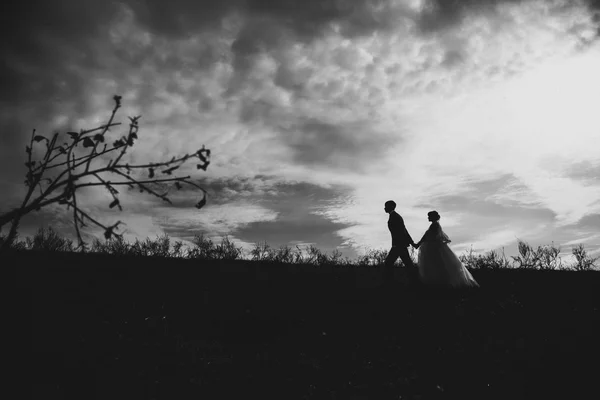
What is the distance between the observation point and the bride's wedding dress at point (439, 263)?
9094mm

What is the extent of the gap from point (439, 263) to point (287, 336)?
4.79m

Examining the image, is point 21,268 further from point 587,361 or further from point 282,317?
point 587,361

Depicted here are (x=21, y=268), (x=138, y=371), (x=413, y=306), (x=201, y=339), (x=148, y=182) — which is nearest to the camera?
(x=148, y=182)

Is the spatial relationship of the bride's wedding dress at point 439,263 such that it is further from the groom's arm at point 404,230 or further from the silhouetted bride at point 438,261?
the groom's arm at point 404,230

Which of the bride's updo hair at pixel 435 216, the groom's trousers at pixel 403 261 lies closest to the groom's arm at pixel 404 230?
the groom's trousers at pixel 403 261

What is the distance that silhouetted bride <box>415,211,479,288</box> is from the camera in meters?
9.09

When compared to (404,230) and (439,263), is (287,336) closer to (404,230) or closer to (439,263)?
(404,230)

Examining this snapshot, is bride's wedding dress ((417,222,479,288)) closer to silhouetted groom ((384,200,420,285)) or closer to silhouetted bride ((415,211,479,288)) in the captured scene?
silhouetted bride ((415,211,479,288))

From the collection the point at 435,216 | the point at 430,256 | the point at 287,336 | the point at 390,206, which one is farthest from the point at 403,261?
the point at 287,336

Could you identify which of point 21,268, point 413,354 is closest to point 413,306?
point 413,354

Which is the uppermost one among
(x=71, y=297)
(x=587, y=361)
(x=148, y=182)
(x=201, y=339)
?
(x=148, y=182)

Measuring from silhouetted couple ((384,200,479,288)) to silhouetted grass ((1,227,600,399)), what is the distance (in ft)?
1.41

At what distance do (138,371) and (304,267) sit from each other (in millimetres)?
8067

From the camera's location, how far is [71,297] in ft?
24.5
